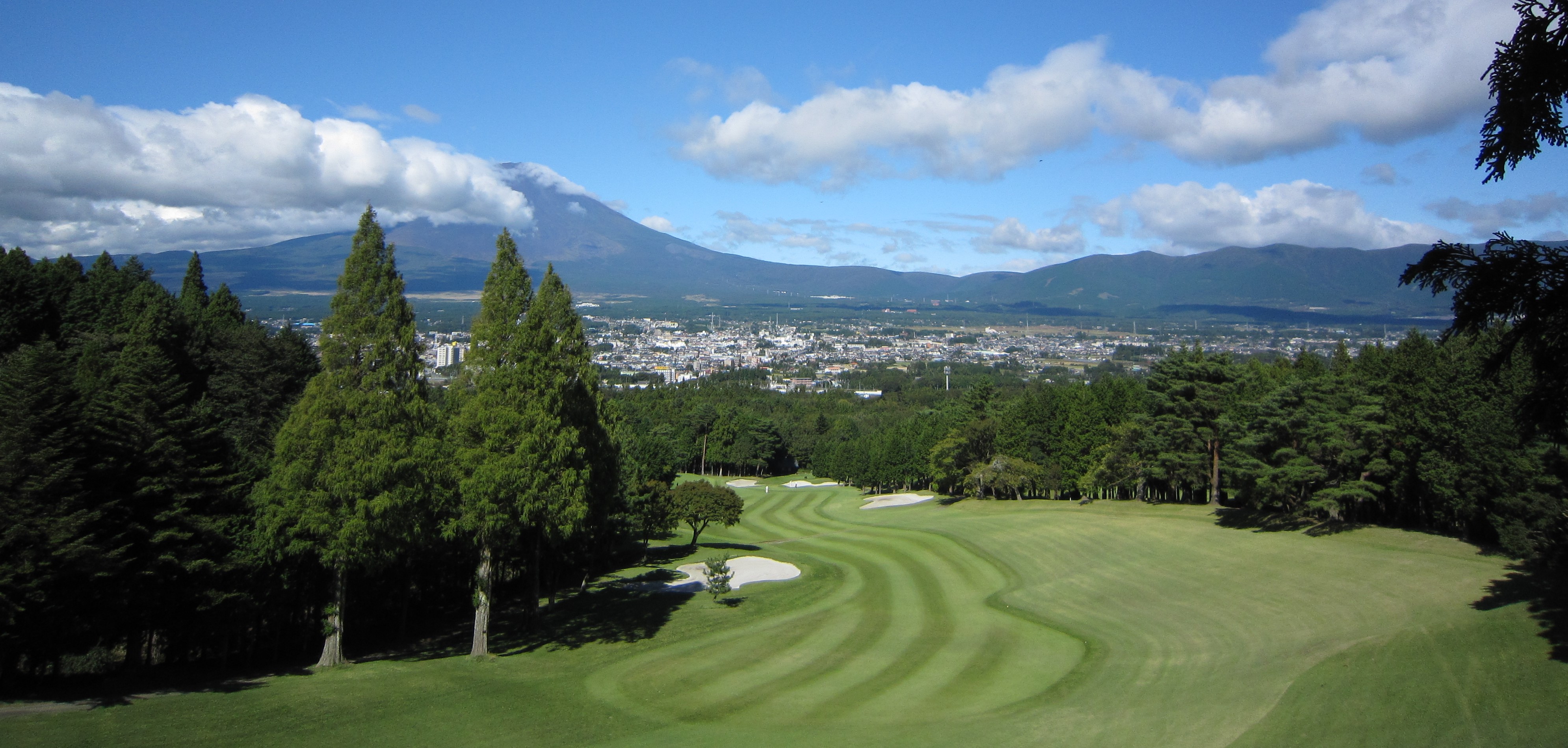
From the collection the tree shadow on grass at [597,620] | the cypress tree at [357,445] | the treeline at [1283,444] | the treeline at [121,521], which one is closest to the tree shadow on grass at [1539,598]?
the treeline at [1283,444]

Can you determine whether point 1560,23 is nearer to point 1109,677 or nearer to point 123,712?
point 1109,677

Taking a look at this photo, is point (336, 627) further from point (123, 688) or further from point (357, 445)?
point (357, 445)

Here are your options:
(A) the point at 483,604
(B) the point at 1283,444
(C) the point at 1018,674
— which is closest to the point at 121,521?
(A) the point at 483,604

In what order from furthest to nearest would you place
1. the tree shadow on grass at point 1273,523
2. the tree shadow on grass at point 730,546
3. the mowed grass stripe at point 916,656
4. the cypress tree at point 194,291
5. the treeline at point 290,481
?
1. the cypress tree at point 194,291
2. the tree shadow on grass at point 730,546
3. the tree shadow on grass at point 1273,523
4. the mowed grass stripe at point 916,656
5. the treeline at point 290,481

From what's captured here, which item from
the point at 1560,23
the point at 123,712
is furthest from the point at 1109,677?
the point at 123,712

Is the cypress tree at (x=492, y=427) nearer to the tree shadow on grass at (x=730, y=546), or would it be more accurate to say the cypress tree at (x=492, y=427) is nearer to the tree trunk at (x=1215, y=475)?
the tree shadow on grass at (x=730, y=546)

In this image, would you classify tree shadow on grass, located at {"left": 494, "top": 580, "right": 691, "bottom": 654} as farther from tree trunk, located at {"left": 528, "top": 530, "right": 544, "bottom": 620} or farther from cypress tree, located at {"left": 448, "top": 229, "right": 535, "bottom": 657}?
cypress tree, located at {"left": 448, "top": 229, "right": 535, "bottom": 657}

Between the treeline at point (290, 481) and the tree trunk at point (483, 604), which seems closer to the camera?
the treeline at point (290, 481)

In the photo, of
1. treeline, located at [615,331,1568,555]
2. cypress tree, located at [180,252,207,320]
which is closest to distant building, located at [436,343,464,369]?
cypress tree, located at [180,252,207,320]
